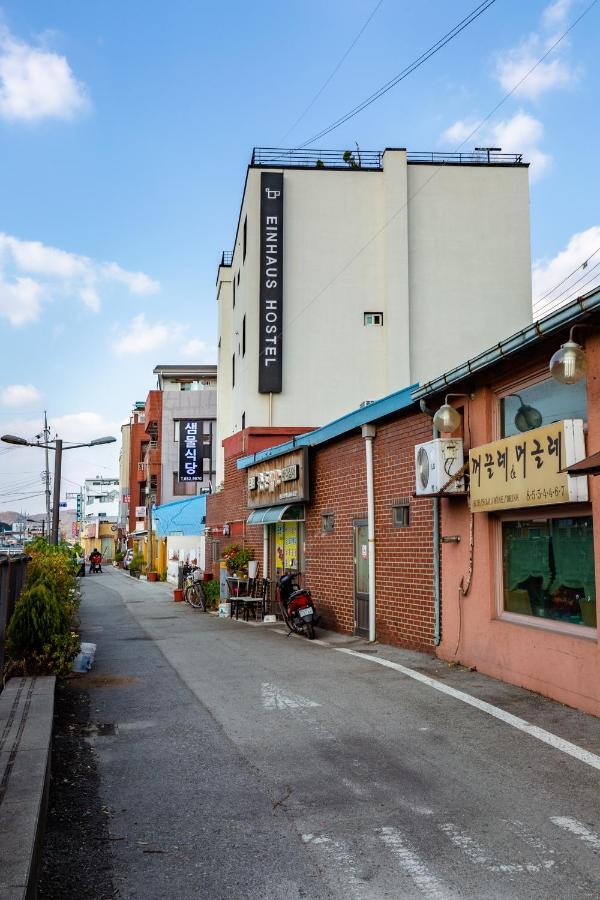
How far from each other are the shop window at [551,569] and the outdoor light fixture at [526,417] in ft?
3.55

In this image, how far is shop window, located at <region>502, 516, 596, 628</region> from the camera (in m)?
8.27

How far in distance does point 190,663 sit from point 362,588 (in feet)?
13.0

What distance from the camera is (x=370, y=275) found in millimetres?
27453

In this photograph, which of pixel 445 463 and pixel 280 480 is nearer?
pixel 445 463

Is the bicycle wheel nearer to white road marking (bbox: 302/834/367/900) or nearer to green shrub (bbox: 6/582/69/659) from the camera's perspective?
green shrub (bbox: 6/582/69/659)

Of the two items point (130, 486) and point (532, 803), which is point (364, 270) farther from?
point (130, 486)

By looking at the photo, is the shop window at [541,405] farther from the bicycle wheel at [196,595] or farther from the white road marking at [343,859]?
the bicycle wheel at [196,595]

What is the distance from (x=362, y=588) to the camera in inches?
583

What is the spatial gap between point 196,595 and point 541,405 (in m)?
17.3

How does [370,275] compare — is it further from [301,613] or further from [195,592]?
[301,613]

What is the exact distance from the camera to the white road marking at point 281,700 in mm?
8570

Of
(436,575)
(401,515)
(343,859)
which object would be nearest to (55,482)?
(401,515)

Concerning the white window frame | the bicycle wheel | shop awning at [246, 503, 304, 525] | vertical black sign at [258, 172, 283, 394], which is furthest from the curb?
vertical black sign at [258, 172, 283, 394]

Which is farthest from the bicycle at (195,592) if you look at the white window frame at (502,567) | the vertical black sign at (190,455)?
the vertical black sign at (190,455)
